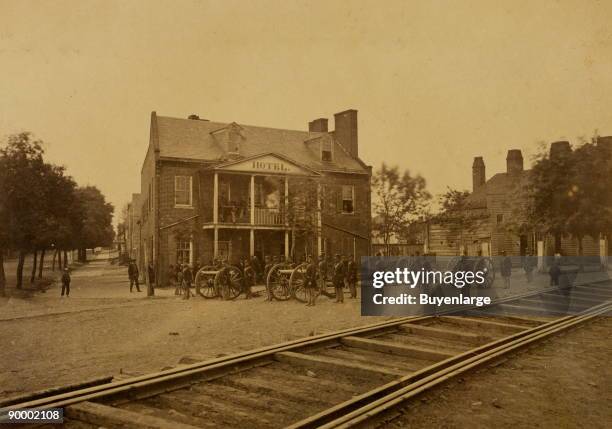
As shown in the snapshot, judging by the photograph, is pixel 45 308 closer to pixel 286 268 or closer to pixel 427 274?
pixel 286 268

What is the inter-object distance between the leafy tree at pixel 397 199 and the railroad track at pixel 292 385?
39.5ft

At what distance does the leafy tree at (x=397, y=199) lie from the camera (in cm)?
2102

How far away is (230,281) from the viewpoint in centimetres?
1662

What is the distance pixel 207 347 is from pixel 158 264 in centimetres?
1498

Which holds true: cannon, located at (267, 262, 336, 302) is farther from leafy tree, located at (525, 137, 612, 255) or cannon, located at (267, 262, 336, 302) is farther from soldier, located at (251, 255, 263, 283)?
leafy tree, located at (525, 137, 612, 255)

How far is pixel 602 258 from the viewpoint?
893 inches

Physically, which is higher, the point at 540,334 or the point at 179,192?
the point at 179,192

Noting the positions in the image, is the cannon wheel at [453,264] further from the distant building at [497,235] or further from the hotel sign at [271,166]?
the hotel sign at [271,166]

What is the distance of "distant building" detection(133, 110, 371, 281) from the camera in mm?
Answer: 23453

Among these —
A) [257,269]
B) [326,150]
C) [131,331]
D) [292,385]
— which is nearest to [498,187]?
[326,150]

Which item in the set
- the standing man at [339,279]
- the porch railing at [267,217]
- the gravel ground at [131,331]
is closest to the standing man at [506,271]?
the gravel ground at [131,331]

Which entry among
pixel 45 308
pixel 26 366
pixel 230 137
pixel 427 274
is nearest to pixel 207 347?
pixel 26 366

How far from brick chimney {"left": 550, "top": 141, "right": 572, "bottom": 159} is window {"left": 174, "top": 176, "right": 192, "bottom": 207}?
15065 millimetres

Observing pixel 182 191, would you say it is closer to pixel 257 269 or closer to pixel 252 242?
pixel 252 242
